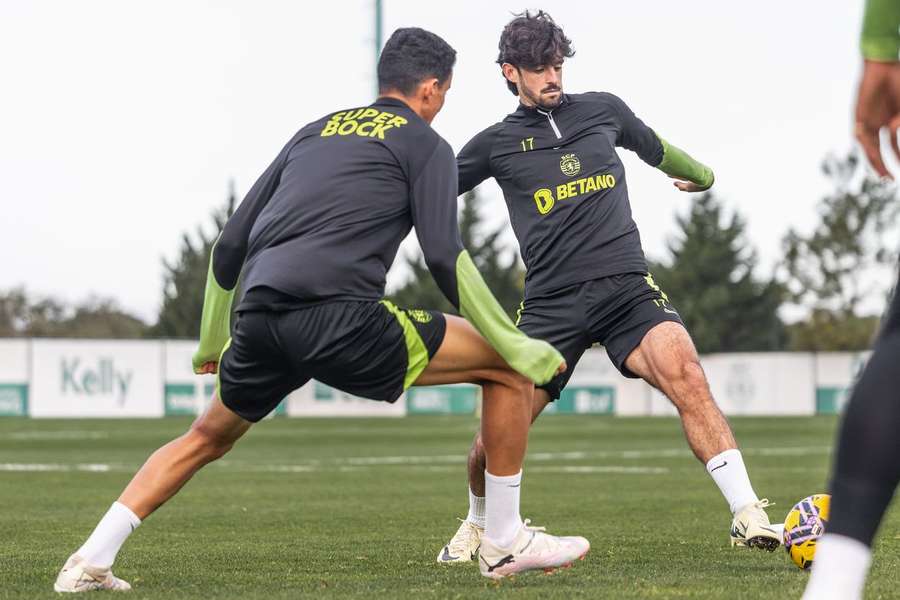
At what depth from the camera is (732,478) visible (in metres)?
6.35

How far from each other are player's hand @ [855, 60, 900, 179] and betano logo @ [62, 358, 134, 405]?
36686 millimetres

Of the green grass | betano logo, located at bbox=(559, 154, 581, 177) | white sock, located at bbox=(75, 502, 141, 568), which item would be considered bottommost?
the green grass

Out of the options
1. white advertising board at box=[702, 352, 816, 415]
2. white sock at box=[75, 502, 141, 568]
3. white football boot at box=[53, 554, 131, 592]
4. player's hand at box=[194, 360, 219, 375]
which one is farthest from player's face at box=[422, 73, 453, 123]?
white advertising board at box=[702, 352, 816, 415]

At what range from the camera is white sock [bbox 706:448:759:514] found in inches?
247

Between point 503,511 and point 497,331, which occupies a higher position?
point 497,331

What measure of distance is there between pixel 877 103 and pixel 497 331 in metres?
1.98

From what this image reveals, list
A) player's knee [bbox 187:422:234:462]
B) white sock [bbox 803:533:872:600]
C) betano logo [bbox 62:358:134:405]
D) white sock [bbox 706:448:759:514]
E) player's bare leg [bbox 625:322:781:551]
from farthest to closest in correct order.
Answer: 1. betano logo [bbox 62:358:134:405]
2. player's bare leg [bbox 625:322:781:551]
3. white sock [bbox 706:448:759:514]
4. player's knee [bbox 187:422:234:462]
5. white sock [bbox 803:533:872:600]

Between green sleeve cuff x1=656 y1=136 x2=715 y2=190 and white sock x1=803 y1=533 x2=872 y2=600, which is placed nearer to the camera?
white sock x1=803 y1=533 x2=872 y2=600

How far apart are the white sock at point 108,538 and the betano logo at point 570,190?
2517 millimetres

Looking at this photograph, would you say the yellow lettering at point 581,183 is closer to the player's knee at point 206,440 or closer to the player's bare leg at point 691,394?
the player's bare leg at point 691,394

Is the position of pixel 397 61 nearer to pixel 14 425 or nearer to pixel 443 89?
pixel 443 89

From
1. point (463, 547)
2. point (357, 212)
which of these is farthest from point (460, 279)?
point (463, 547)

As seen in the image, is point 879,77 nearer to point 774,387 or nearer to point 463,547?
point 463,547

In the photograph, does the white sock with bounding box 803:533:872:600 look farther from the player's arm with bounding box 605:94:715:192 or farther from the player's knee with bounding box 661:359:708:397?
the player's arm with bounding box 605:94:715:192
